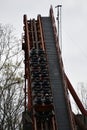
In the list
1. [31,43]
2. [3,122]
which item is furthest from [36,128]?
[3,122]

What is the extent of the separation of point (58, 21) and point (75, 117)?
26.0 ft

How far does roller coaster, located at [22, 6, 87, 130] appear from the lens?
14.3m

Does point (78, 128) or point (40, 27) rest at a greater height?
point (40, 27)

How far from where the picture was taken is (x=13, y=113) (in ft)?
92.5

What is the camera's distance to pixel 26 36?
63.1ft

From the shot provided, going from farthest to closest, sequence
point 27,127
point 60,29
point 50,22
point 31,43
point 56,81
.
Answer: point 60,29 < point 50,22 < point 31,43 < point 56,81 < point 27,127

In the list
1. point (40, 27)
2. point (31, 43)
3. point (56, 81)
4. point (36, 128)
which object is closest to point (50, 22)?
point (40, 27)

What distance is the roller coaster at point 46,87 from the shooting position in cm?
1430

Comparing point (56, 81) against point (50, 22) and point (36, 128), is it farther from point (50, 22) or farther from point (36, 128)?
point (50, 22)

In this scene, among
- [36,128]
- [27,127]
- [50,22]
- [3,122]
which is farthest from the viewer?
[3,122]

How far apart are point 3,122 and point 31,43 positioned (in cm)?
918

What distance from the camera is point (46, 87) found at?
50.0 feet

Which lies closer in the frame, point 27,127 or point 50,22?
point 27,127

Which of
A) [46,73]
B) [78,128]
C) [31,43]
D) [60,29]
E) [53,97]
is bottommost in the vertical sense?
[78,128]
